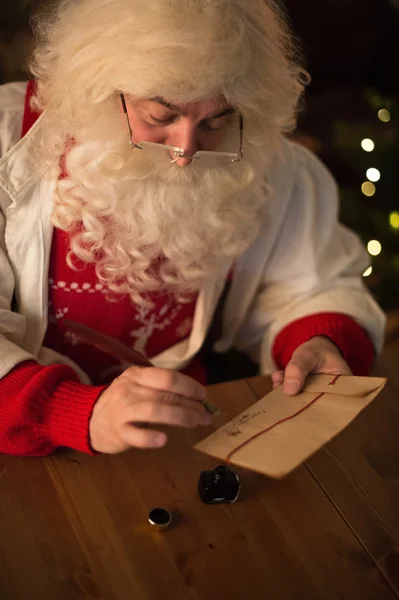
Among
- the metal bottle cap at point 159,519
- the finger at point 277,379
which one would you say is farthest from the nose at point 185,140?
the metal bottle cap at point 159,519

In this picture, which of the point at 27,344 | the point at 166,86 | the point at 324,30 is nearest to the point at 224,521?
the point at 27,344

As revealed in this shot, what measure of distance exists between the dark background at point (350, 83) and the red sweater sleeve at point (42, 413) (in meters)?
1.18

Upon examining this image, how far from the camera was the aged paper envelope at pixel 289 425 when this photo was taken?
0.91m

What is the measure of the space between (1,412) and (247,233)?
553mm

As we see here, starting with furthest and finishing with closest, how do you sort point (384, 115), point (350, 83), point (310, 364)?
1. point (350, 83)
2. point (384, 115)
3. point (310, 364)

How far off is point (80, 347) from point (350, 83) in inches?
83.2

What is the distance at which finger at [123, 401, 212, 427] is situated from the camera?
93 cm

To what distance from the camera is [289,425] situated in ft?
3.21

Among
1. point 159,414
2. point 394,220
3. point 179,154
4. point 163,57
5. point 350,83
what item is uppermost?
point 163,57

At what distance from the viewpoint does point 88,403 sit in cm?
101

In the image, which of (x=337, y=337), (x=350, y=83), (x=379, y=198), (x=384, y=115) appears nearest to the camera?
(x=337, y=337)

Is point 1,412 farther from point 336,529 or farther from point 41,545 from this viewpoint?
point 336,529

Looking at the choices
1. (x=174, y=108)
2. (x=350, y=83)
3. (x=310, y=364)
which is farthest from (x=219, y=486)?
(x=350, y=83)

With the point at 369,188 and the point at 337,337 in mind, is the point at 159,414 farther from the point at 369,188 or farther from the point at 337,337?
the point at 369,188
